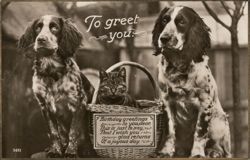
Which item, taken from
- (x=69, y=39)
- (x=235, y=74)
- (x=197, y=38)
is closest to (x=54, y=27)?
(x=69, y=39)

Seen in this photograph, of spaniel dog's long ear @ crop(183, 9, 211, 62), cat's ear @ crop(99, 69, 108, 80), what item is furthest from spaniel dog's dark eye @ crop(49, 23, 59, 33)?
spaniel dog's long ear @ crop(183, 9, 211, 62)

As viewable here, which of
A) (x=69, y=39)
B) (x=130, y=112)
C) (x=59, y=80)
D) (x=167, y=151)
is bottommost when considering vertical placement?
(x=167, y=151)

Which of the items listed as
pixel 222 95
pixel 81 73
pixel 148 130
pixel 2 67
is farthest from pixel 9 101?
pixel 222 95

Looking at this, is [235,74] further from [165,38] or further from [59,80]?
[59,80]

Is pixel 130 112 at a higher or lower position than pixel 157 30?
lower

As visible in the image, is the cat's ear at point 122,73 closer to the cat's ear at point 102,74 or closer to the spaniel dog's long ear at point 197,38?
the cat's ear at point 102,74

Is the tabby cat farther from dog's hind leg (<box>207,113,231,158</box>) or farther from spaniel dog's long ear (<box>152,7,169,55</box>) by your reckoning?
dog's hind leg (<box>207,113,231,158</box>)

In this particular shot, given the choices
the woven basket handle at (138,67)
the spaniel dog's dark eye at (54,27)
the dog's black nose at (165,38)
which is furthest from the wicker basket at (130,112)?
the spaniel dog's dark eye at (54,27)
